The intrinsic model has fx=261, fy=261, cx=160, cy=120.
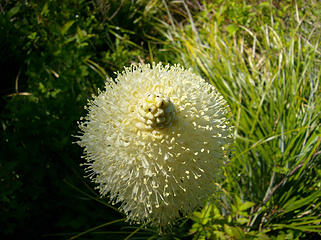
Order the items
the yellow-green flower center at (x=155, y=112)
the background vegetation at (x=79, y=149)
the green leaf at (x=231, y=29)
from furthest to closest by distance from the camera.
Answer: the green leaf at (x=231, y=29) → the background vegetation at (x=79, y=149) → the yellow-green flower center at (x=155, y=112)

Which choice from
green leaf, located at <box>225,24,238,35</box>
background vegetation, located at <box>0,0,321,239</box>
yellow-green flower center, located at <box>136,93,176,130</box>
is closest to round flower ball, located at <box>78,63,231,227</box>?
yellow-green flower center, located at <box>136,93,176,130</box>

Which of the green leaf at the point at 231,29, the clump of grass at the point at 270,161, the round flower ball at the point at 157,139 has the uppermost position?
the green leaf at the point at 231,29

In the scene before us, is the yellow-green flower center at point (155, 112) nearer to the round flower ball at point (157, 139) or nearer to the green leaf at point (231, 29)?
the round flower ball at point (157, 139)

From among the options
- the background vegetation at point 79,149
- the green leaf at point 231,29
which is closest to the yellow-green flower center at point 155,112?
the background vegetation at point 79,149

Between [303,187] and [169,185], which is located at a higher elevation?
[169,185]

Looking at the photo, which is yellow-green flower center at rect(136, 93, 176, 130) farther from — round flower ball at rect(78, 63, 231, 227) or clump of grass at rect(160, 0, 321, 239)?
clump of grass at rect(160, 0, 321, 239)

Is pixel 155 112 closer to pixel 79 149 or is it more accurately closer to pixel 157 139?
pixel 157 139

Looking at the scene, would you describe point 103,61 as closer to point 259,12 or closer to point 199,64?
point 199,64

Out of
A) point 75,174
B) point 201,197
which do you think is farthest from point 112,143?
point 75,174
